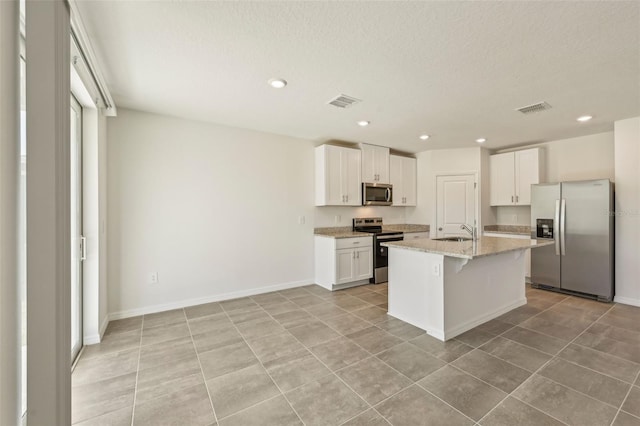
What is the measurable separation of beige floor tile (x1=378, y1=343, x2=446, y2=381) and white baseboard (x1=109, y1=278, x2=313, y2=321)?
2.29 meters

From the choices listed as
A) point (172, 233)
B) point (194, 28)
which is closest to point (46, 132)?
point (194, 28)

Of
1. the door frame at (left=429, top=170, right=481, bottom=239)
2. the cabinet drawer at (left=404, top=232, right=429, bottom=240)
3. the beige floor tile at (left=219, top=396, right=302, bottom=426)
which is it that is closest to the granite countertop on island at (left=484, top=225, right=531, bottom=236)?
the door frame at (left=429, top=170, right=481, bottom=239)

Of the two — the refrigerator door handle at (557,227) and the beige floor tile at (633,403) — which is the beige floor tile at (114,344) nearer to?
the beige floor tile at (633,403)

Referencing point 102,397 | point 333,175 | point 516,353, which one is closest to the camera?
point 102,397

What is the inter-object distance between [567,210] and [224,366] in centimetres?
510

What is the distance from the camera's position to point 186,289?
371cm

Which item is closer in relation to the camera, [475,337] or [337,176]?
[475,337]

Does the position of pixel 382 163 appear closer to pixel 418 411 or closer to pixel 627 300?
pixel 627 300

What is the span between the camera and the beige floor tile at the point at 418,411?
1.68 metres

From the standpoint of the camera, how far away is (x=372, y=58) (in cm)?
221

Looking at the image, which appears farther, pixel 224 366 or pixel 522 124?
pixel 522 124

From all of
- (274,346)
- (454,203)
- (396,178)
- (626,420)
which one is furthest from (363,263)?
(626,420)

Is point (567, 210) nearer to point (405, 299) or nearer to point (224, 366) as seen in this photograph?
point (405, 299)

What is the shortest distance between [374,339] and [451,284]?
979 millimetres
